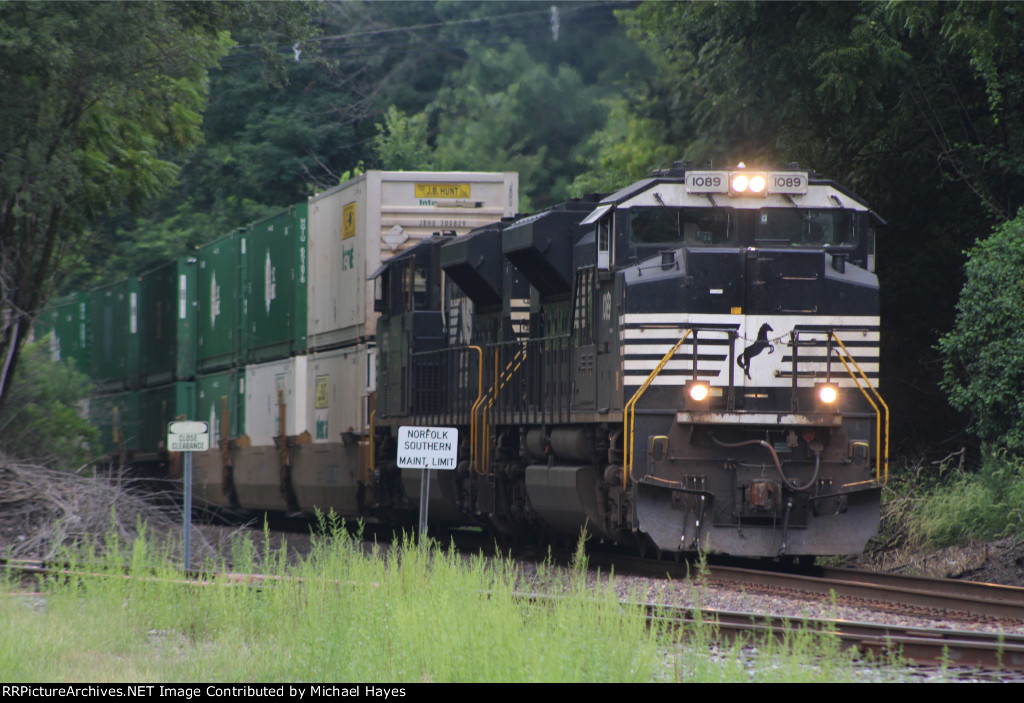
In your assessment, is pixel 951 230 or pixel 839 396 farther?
pixel 951 230

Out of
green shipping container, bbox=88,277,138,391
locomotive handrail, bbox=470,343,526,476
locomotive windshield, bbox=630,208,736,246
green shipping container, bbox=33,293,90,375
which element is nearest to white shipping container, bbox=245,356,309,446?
locomotive handrail, bbox=470,343,526,476

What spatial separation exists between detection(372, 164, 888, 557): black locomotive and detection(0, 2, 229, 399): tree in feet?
18.9

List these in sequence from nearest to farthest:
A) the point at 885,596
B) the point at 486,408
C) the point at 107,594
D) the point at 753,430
Answer: the point at 107,594 < the point at 885,596 < the point at 753,430 < the point at 486,408

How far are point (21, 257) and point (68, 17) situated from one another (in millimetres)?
3689

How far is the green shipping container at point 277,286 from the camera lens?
19250mm

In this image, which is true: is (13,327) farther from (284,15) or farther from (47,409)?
(284,15)

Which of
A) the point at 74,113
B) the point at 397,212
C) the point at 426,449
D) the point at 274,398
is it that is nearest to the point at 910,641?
the point at 426,449

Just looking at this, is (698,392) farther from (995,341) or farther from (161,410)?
(161,410)

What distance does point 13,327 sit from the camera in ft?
57.3

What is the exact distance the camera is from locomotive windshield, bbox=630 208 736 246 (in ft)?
39.0

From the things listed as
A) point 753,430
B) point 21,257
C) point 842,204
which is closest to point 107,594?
point 753,430

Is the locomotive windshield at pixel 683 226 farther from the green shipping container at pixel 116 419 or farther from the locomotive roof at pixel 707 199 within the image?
the green shipping container at pixel 116 419

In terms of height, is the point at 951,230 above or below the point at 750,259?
above

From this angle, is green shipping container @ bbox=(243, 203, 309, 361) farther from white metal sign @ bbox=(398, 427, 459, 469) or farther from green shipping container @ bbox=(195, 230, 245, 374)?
white metal sign @ bbox=(398, 427, 459, 469)
